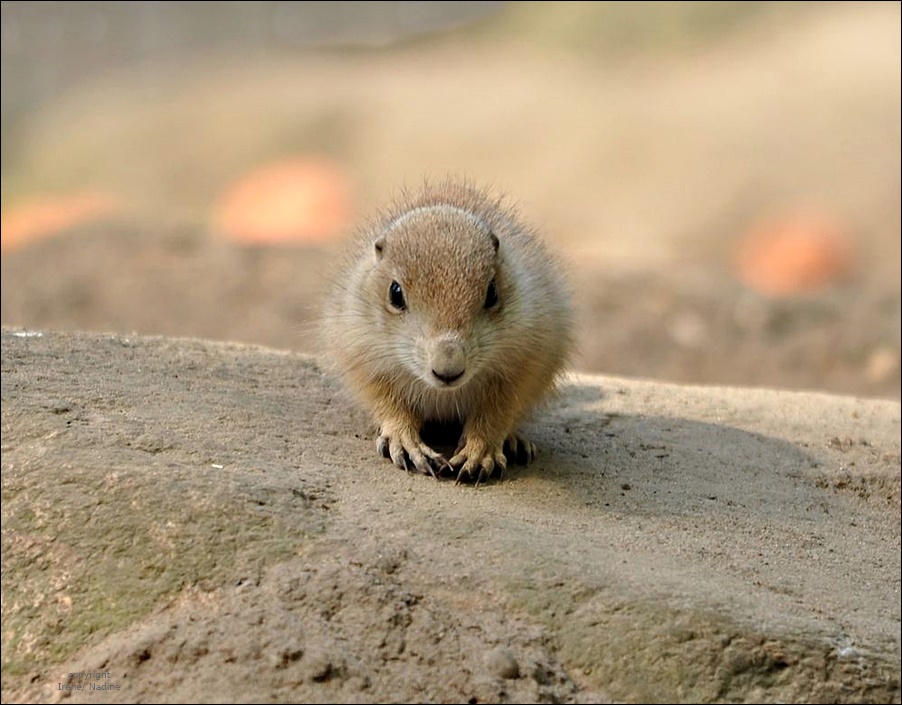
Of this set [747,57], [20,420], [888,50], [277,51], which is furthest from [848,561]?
[747,57]

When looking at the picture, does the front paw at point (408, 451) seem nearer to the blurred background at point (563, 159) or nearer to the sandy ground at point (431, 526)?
the sandy ground at point (431, 526)

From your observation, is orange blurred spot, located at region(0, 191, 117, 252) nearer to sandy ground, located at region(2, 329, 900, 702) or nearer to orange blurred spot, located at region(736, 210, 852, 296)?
sandy ground, located at region(2, 329, 900, 702)

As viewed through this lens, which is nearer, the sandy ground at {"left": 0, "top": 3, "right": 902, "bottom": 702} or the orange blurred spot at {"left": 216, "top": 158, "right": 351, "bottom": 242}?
the sandy ground at {"left": 0, "top": 3, "right": 902, "bottom": 702}

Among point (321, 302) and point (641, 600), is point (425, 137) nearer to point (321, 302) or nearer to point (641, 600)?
point (321, 302)

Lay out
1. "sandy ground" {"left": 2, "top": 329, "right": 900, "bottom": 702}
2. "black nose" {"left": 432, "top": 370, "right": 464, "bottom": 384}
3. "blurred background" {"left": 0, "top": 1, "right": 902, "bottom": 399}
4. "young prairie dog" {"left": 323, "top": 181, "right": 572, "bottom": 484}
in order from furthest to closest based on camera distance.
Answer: "blurred background" {"left": 0, "top": 1, "right": 902, "bottom": 399}
"young prairie dog" {"left": 323, "top": 181, "right": 572, "bottom": 484}
"black nose" {"left": 432, "top": 370, "right": 464, "bottom": 384}
"sandy ground" {"left": 2, "top": 329, "right": 900, "bottom": 702}

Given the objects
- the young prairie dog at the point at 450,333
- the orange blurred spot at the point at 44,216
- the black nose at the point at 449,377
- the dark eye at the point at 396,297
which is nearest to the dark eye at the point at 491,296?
the young prairie dog at the point at 450,333

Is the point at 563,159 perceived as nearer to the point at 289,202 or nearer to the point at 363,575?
the point at 289,202

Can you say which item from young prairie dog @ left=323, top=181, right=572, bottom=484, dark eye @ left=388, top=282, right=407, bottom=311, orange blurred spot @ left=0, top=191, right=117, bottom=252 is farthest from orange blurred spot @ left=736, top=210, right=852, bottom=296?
dark eye @ left=388, top=282, right=407, bottom=311
